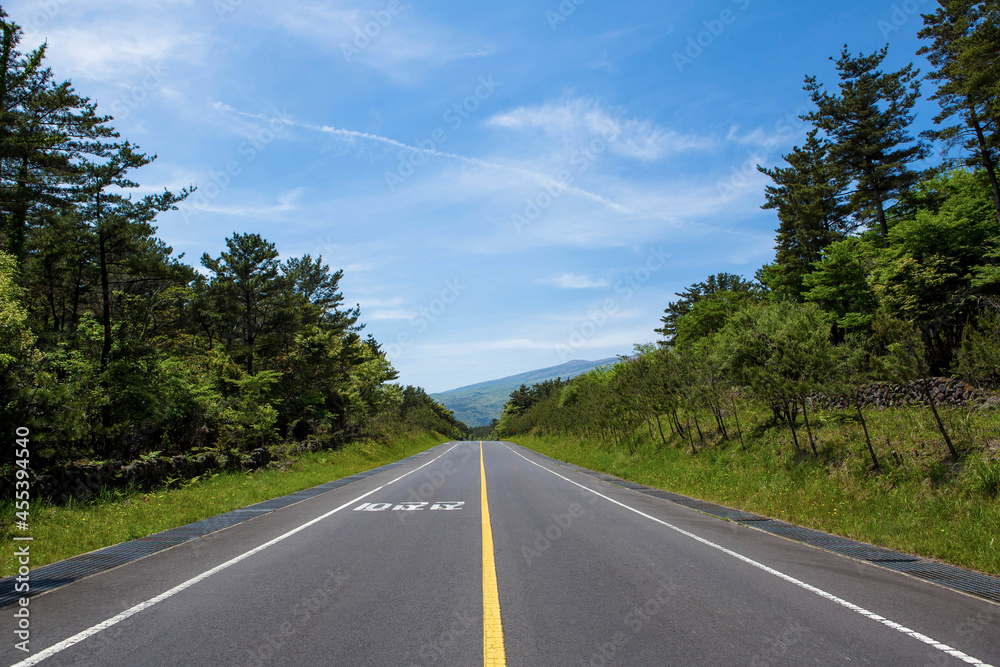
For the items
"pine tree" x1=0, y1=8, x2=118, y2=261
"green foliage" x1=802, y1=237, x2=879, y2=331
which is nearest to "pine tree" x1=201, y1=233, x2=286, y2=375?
"pine tree" x1=0, y1=8, x2=118, y2=261

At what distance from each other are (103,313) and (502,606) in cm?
2150

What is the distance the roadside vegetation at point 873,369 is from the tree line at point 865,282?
2.8 inches

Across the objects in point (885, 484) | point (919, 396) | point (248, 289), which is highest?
point (248, 289)

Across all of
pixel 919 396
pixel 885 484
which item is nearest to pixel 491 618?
pixel 885 484

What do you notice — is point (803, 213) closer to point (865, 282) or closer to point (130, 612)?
point (865, 282)

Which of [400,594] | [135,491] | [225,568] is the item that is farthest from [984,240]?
[135,491]

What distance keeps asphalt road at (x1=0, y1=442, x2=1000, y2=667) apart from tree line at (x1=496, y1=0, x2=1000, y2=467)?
6.98 meters

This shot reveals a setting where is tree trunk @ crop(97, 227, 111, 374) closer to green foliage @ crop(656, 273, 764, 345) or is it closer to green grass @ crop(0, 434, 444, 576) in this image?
green grass @ crop(0, 434, 444, 576)

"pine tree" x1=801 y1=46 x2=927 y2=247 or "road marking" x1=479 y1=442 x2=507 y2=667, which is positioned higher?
"pine tree" x1=801 y1=46 x2=927 y2=247

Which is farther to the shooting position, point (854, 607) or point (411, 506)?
point (411, 506)

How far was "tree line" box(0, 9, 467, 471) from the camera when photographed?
465 inches

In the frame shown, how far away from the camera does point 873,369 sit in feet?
38.3

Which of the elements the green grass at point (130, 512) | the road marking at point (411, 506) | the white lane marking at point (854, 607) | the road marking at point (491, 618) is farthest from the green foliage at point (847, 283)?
the green grass at point (130, 512)

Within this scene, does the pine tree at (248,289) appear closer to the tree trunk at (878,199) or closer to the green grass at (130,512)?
the green grass at (130,512)
